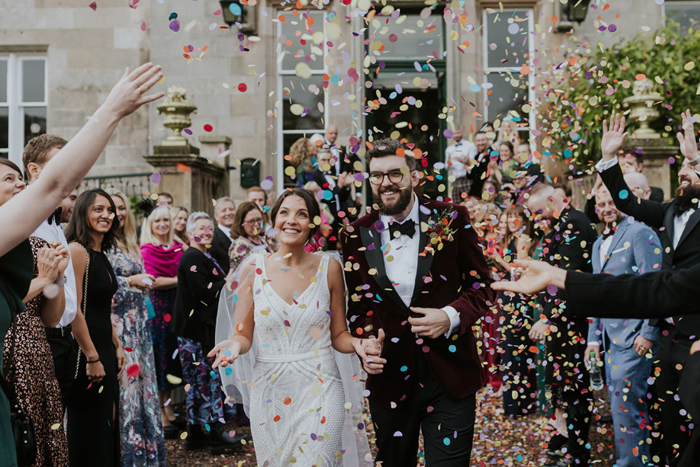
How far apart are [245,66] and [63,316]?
30.9ft

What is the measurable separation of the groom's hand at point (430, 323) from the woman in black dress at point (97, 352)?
215 cm

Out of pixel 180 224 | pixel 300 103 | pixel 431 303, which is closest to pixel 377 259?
pixel 431 303

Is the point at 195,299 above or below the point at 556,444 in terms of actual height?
above

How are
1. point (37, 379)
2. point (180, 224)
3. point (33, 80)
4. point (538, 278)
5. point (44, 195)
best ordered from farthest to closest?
point (33, 80) < point (180, 224) < point (37, 379) < point (538, 278) < point (44, 195)

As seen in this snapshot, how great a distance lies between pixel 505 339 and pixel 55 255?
498cm

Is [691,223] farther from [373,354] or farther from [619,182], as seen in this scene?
[373,354]

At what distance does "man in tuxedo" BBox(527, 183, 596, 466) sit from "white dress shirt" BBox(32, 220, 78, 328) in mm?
3646

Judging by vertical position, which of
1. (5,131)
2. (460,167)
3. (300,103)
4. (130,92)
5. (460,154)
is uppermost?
(300,103)

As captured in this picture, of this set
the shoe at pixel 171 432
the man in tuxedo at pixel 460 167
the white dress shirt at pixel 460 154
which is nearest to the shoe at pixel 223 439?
the shoe at pixel 171 432

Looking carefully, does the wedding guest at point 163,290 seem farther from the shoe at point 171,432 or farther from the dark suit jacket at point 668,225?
the dark suit jacket at point 668,225

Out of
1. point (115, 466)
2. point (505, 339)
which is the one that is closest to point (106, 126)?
point (115, 466)

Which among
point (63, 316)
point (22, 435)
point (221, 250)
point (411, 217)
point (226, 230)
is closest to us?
point (22, 435)

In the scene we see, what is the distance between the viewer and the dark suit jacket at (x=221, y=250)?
22.8 ft

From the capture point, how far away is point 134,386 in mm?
5328
